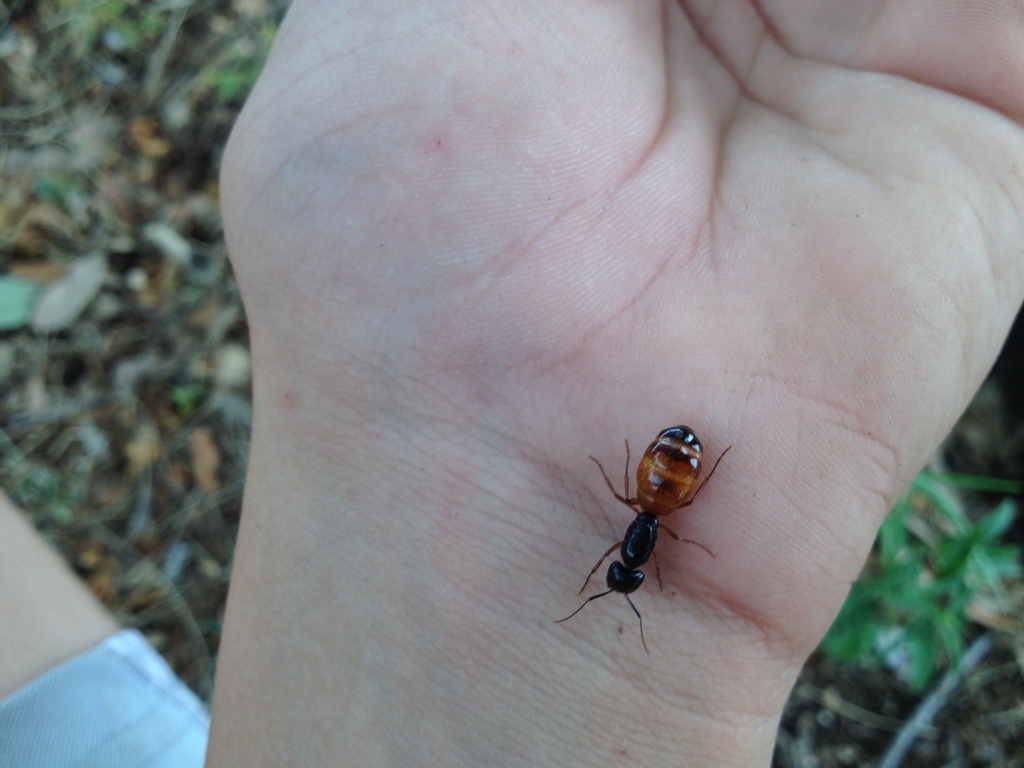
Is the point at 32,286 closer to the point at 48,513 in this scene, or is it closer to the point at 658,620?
the point at 48,513

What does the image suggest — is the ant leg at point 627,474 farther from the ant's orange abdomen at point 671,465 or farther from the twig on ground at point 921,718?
the twig on ground at point 921,718

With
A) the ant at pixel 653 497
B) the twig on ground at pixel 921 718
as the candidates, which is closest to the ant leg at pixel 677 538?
the ant at pixel 653 497

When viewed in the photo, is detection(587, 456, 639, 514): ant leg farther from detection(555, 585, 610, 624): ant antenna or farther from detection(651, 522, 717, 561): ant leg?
detection(555, 585, 610, 624): ant antenna

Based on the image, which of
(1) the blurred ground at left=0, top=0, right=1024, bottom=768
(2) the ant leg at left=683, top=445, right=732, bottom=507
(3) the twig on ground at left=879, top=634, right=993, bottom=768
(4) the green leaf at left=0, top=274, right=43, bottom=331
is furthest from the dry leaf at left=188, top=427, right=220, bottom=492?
(3) the twig on ground at left=879, top=634, right=993, bottom=768

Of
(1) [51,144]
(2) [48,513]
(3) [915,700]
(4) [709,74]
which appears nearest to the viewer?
(4) [709,74]

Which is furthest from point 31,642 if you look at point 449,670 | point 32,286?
point 32,286

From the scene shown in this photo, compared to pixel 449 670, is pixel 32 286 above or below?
below
